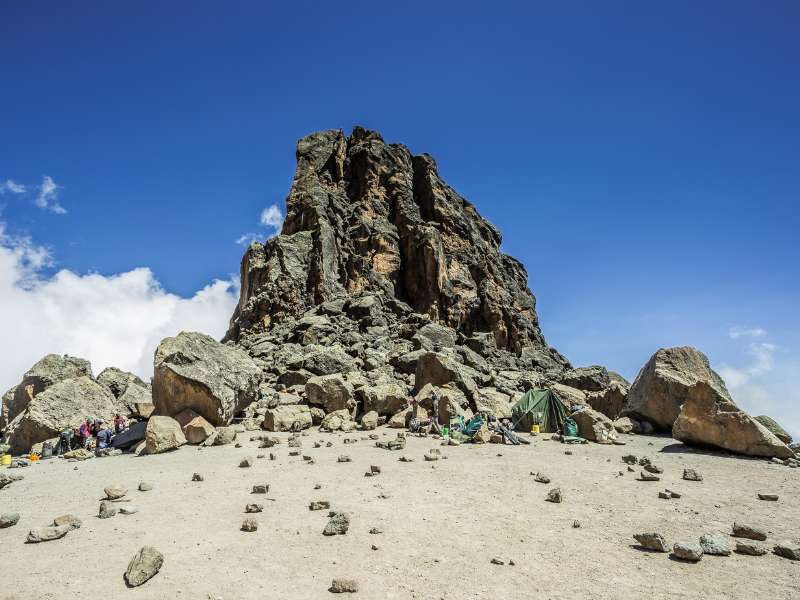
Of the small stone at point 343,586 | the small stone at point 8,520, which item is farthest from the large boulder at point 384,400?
the small stone at point 343,586

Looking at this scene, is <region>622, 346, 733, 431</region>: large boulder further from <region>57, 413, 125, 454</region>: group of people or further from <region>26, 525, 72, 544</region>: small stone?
<region>57, 413, 125, 454</region>: group of people

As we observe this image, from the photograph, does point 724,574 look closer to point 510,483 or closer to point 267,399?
point 510,483

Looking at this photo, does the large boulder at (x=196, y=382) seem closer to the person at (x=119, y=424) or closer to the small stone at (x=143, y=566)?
the person at (x=119, y=424)

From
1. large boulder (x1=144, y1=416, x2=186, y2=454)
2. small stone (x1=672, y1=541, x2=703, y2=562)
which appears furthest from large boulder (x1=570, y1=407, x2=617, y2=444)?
large boulder (x1=144, y1=416, x2=186, y2=454)

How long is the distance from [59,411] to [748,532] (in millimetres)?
24463

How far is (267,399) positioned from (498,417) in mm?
12316

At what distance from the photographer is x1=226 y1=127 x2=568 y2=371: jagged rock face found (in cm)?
5641

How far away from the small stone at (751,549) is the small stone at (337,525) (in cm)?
615

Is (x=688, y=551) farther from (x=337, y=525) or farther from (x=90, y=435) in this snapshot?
(x=90, y=435)

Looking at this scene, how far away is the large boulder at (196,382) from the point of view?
18.2m

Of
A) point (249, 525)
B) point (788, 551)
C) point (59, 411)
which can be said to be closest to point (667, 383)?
point (788, 551)

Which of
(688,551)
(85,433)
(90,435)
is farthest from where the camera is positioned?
(90,435)

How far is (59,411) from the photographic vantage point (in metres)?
19.9

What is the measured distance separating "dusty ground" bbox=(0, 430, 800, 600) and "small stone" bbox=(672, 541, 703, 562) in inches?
6.1
